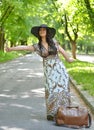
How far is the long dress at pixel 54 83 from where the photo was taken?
8664 mm

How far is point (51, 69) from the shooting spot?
8805 millimetres

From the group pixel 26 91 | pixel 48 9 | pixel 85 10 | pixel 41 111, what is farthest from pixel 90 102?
pixel 48 9

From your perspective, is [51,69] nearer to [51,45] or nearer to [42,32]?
[51,45]

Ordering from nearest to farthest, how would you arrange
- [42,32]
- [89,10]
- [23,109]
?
[42,32]
[23,109]
[89,10]

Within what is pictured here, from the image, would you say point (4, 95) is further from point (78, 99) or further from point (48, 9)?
point (48, 9)

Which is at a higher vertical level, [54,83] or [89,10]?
[89,10]

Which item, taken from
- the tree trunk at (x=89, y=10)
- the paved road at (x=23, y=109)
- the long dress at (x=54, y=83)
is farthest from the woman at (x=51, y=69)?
the tree trunk at (x=89, y=10)

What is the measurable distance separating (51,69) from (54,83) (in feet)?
0.99

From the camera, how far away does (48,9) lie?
4931 cm

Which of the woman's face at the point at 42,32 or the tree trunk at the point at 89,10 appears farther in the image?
the tree trunk at the point at 89,10

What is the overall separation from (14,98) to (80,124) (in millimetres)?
4992

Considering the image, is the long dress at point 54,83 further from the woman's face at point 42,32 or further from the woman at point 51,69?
the woman's face at point 42,32

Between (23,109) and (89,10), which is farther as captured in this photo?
(89,10)

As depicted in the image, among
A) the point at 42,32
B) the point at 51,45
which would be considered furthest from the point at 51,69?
the point at 42,32
